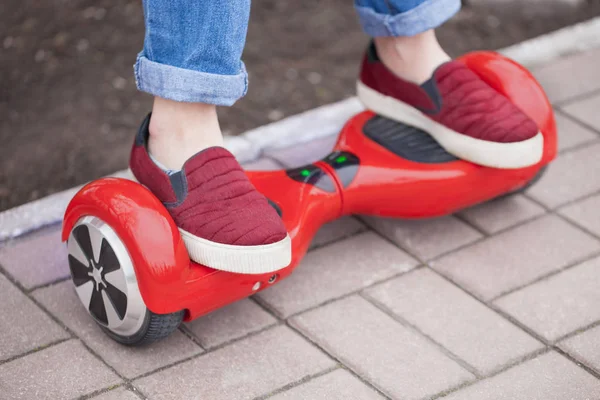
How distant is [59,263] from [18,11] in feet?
4.21

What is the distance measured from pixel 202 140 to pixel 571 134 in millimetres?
1269

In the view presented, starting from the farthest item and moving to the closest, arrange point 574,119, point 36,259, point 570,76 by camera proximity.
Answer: point 570,76 < point 574,119 < point 36,259

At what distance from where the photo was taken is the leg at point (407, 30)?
2.13 metres

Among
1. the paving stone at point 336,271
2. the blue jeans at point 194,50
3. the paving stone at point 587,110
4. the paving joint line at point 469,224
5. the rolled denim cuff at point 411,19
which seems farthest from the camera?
the paving stone at point 587,110

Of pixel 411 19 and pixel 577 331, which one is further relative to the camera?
pixel 411 19

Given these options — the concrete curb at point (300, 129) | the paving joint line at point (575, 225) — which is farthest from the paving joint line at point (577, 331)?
the concrete curb at point (300, 129)

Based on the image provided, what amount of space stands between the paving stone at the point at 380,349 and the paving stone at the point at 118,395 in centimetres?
39

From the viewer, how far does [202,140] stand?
1826 millimetres

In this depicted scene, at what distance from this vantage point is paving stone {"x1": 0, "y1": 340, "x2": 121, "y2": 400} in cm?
170

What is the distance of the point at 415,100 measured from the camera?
7.20 feet

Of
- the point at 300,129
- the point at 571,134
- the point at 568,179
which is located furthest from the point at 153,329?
the point at 571,134

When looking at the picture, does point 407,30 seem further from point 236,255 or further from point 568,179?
point 236,255

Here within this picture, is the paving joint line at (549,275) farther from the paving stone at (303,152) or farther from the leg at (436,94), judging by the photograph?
the paving stone at (303,152)

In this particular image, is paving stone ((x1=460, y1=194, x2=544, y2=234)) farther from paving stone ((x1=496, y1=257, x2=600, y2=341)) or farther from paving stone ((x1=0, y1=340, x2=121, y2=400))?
paving stone ((x1=0, y1=340, x2=121, y2=400))
